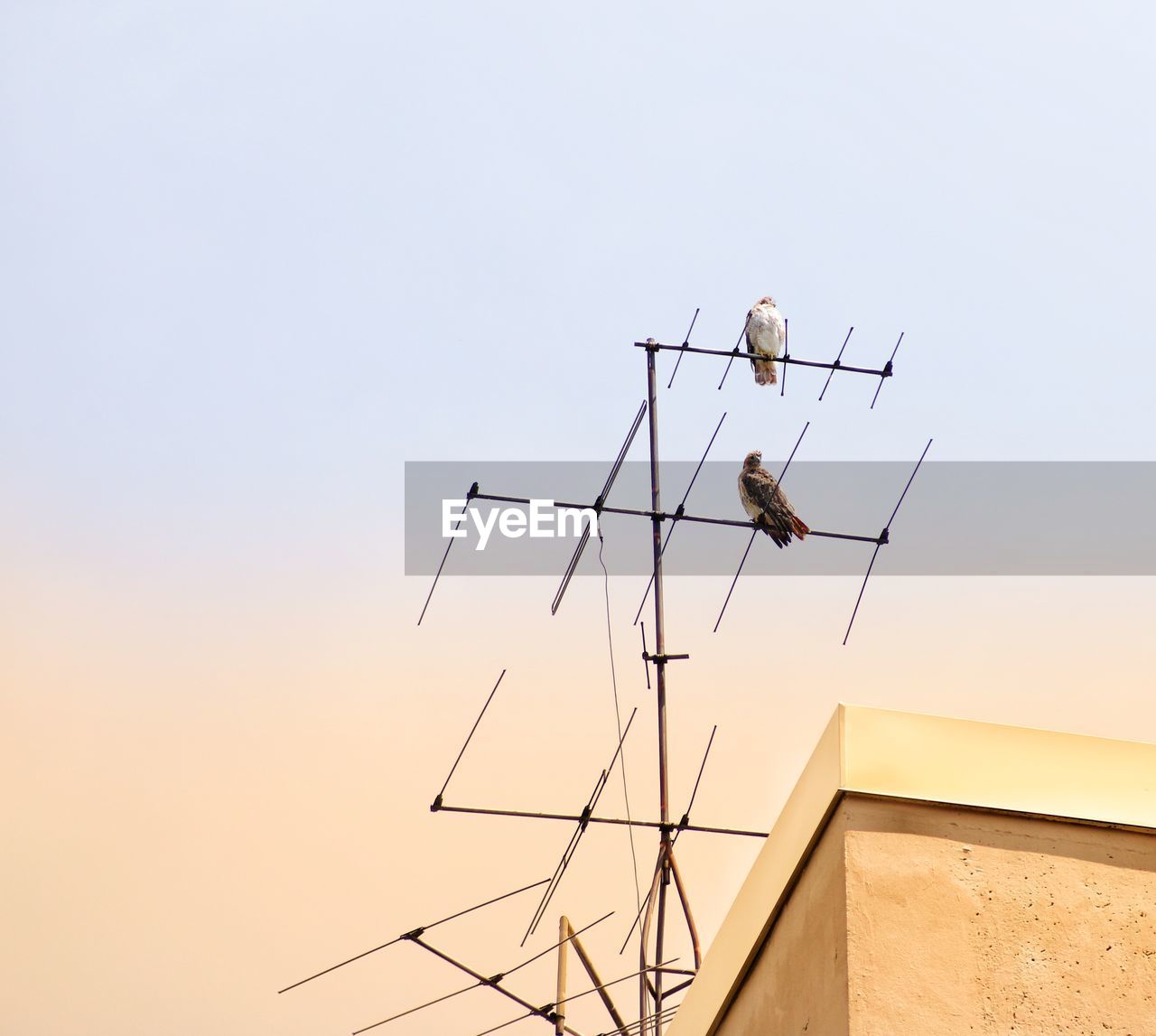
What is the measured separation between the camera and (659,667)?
659 centimetres

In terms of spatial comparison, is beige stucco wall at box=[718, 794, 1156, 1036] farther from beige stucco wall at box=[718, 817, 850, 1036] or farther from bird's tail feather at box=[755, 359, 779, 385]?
bird's tail feather at box=[755, 359, 779, 385]

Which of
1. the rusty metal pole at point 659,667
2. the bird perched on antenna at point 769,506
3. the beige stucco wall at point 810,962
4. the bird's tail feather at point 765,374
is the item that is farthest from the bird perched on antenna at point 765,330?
the beige stucco wall at point 810,962

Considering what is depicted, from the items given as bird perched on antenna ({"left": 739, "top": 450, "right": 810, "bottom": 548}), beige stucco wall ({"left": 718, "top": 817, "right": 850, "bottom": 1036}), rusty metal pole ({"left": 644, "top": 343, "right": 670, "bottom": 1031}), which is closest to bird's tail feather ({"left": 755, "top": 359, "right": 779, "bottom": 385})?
bird perched on antenna ({"left": 739, "top": 450, "right": 810, "bottom": 548})

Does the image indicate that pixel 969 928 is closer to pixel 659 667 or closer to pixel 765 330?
pixel 659 667

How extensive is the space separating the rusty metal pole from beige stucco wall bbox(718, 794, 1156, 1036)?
2364 mm

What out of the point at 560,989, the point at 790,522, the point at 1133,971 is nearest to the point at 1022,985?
the point at 1133,971

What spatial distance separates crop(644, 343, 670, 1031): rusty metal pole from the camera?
6.00 metres

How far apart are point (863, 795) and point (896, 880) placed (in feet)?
0.70

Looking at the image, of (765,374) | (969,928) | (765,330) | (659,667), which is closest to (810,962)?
(969,928)

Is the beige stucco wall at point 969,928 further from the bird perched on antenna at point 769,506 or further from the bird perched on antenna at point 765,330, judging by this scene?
the bird perched on antenna at point 765,330

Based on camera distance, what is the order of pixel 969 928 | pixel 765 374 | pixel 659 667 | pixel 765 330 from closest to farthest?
pixel 969 928
pixel 659 667
pixel 765 374
pixel 765 330

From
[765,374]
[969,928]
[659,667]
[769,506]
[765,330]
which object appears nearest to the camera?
[969,928]

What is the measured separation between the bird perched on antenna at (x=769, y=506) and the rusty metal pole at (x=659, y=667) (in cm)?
69

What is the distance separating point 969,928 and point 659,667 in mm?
3215
